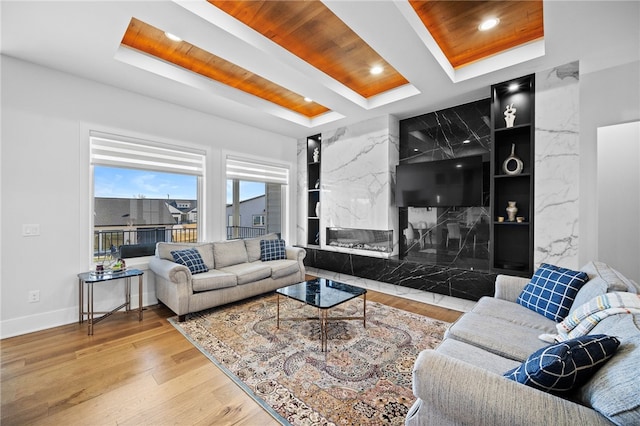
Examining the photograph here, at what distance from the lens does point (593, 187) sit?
2842 mm

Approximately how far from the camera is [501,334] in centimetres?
182

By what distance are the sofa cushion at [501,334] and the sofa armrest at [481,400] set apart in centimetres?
68

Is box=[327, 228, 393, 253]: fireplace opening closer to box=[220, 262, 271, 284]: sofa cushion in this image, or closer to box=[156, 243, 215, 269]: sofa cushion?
box=[220, 262, 271, 284]: sofa cushion

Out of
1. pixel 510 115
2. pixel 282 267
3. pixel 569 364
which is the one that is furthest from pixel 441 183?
pixel 569 364

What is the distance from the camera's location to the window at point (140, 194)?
3.40m

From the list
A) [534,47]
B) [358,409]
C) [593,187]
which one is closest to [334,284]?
[358,409]

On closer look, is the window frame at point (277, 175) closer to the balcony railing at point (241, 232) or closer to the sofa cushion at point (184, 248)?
the balcony railing at point (241, 232)

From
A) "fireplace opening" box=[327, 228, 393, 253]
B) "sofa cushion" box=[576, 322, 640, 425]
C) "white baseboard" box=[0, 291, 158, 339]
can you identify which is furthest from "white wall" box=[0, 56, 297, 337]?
"sofa cushion" box=[576, 322, 640, 425]

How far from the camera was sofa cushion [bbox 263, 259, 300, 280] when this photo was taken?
3.99 metres

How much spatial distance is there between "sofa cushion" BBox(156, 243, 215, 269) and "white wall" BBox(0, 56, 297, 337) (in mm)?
451

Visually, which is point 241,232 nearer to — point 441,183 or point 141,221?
point 141,221

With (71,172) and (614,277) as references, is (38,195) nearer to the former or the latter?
(71,172)

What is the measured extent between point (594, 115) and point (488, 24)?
159 cm

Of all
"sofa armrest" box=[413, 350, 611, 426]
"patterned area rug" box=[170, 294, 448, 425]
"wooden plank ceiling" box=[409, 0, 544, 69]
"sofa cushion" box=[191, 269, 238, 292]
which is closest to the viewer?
"sofa armrest" box=[413, 350, 611, 426]
